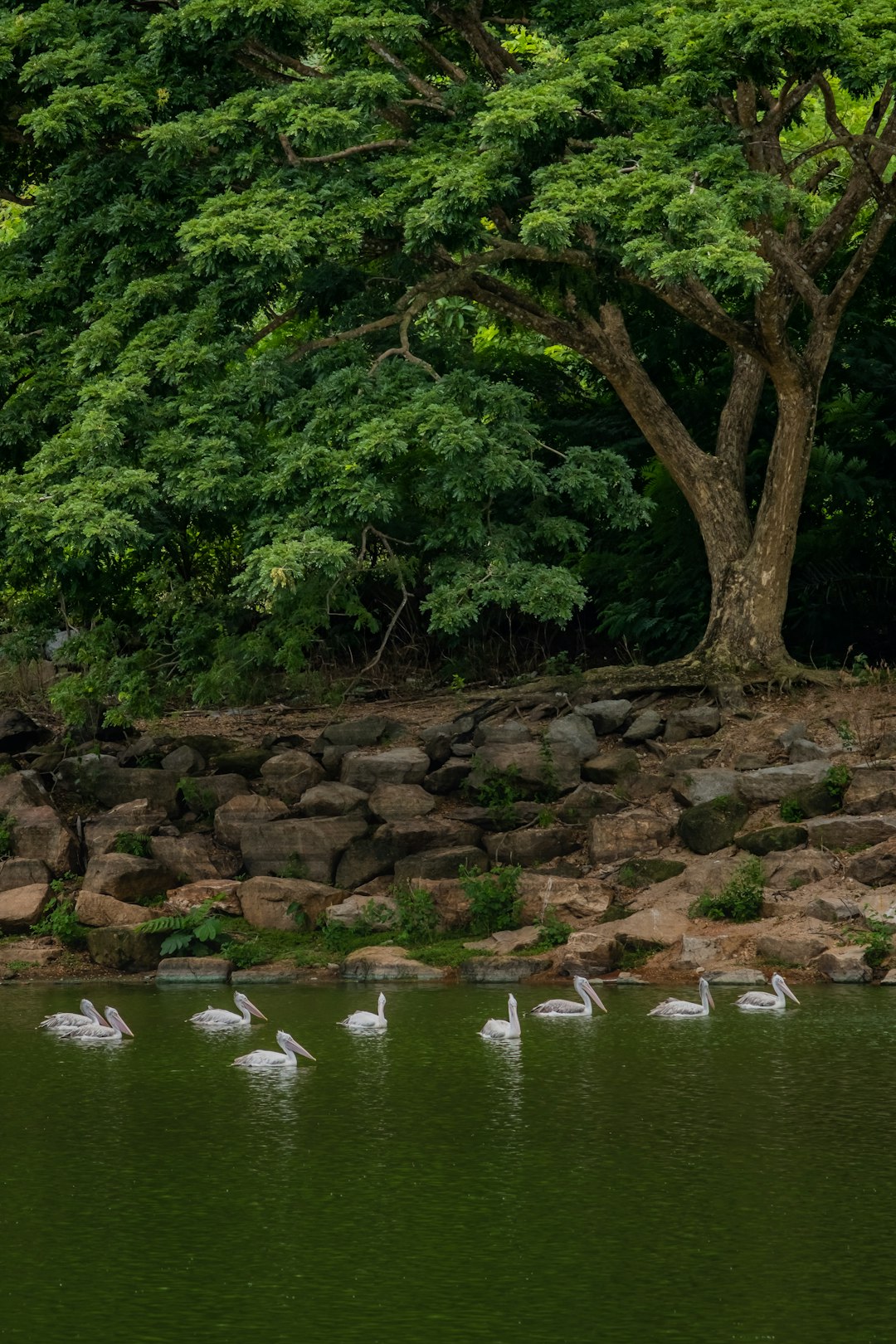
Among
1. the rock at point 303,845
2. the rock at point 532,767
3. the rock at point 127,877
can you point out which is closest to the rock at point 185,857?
the rock at point 127,877

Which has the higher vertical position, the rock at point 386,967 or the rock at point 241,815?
the rock at point 241,815

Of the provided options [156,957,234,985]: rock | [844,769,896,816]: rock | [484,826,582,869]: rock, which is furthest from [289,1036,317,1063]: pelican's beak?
A: [844,769,896,816]: rock

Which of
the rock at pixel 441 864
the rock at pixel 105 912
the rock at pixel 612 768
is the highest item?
the rock at pixel 612 768

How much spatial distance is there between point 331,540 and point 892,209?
284 inches

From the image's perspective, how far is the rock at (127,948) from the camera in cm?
1731

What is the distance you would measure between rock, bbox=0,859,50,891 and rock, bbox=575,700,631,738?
584 centimetres

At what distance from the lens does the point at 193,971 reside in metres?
17.0

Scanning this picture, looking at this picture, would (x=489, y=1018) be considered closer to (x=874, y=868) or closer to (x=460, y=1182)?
(x=874, y=868)

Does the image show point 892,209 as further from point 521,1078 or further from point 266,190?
point 521,1078

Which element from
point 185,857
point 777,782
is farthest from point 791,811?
point 185,857

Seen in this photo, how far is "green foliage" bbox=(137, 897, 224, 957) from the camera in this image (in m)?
17.2

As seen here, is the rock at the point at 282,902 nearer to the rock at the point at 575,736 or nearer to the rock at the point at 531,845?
the rock at the point at 531,845

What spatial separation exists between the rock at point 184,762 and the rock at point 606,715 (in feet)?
13.7

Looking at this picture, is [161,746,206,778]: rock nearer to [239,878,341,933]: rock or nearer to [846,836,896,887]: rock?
[239,878,341,933]: rock
